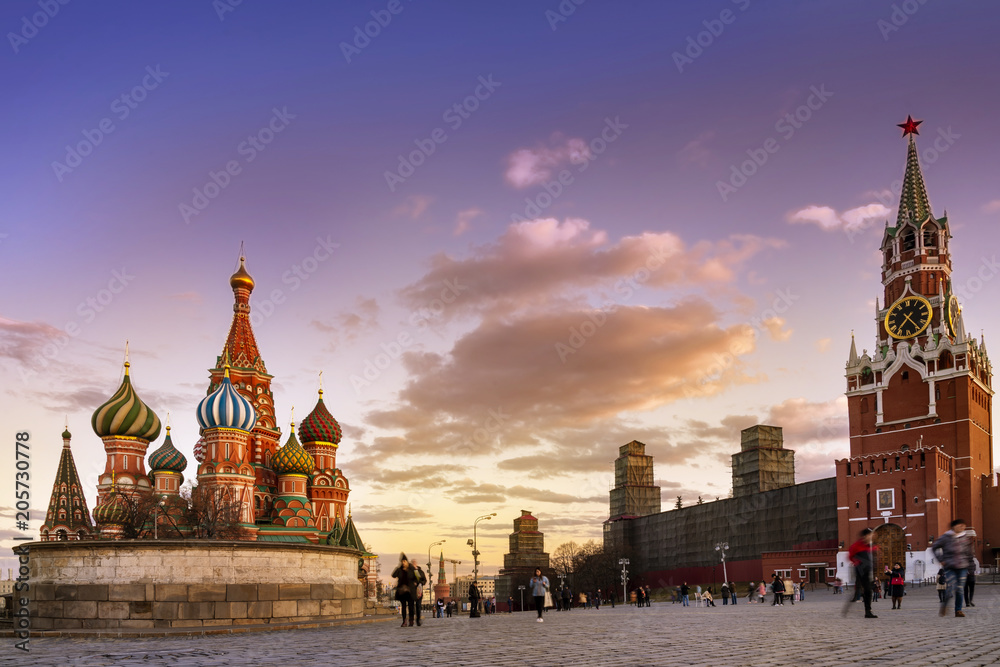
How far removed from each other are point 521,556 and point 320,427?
99.4 m

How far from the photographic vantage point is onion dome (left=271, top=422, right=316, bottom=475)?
67625mm

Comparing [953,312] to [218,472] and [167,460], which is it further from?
[167,460]

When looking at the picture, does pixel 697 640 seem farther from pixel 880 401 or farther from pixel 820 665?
pixel 880 401

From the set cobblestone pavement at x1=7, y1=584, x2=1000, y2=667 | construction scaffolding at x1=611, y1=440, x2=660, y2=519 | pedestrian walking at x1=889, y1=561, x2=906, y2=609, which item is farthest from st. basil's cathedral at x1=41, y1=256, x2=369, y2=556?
construction scaffolding at x1=611, y1=440, x2=660, y2=519

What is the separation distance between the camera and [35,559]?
1778cm

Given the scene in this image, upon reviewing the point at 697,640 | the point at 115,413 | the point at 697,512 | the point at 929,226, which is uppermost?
the point at 929,226

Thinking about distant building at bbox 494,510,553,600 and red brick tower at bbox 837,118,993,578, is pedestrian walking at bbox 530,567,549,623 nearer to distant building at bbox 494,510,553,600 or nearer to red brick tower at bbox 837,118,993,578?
red brick tower at bbox 837,118,993,578

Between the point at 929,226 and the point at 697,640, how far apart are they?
78409 millimetres

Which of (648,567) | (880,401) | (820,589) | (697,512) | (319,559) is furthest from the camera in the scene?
(648,567)

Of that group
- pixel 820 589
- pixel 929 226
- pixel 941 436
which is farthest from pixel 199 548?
pixel 929 226

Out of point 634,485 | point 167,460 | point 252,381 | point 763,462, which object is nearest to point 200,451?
point 167,460

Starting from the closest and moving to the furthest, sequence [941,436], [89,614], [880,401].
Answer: [89,614], [941,436], [880,401]

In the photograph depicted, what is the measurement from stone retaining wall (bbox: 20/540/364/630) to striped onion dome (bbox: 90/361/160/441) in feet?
160

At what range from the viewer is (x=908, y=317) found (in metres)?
77.8
